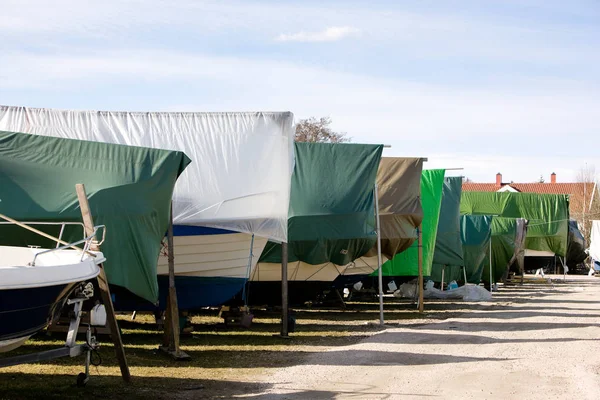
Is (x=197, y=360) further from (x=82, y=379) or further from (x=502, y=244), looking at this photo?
(x=502, y=244)

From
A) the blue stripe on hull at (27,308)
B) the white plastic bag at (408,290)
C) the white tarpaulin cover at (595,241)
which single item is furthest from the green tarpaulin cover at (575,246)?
the blue stripe on hull at (27,308)

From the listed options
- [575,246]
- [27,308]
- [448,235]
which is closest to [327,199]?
[448,235]

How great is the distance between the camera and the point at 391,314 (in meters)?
20.6

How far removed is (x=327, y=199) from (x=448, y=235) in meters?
9.35

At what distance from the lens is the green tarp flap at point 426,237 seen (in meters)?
22.3

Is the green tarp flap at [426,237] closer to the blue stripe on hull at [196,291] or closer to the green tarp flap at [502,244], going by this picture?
the blue stripe on hull at [196,291]

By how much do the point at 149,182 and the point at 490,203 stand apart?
30870 mm

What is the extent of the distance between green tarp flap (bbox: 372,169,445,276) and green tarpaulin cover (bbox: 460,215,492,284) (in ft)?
20.6

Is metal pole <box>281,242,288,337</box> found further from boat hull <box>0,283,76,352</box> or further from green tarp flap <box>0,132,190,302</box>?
boat hull <box>0,283,76,352</box>

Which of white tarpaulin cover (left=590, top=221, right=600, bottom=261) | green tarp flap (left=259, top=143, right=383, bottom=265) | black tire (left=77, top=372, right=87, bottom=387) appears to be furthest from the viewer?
white tarpaulin cover (left=590, top=221, right=600, bottom=261)

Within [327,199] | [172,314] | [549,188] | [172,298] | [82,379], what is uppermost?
[549,188]

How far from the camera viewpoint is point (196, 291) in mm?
14312

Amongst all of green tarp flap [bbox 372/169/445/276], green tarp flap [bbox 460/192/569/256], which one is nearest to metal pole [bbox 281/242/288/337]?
green tarp flap [bbox 372/169/445/276]

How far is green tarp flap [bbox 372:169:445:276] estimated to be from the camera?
877 inches
